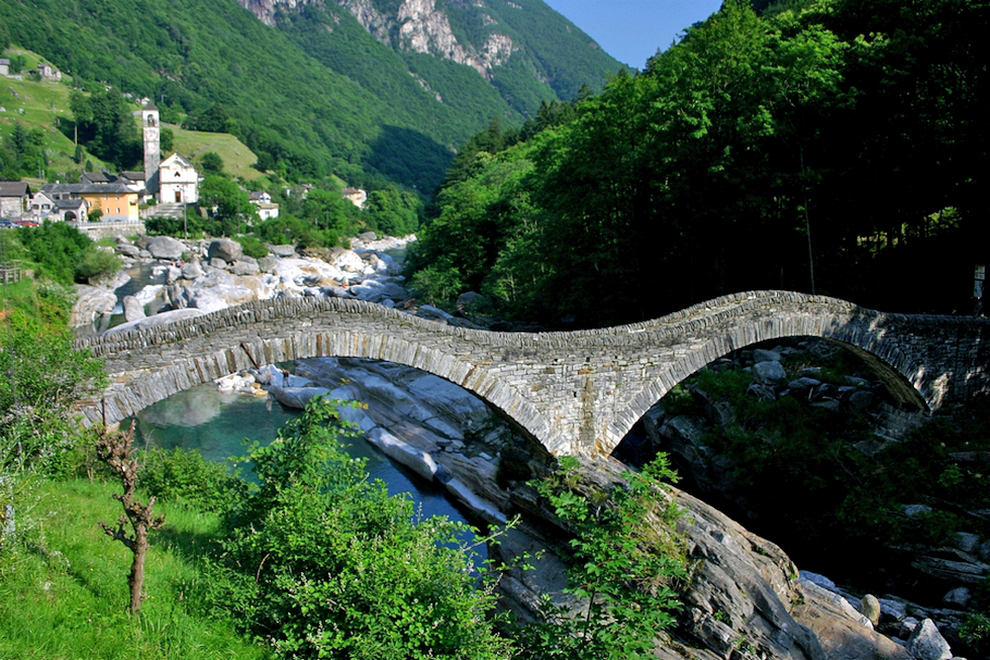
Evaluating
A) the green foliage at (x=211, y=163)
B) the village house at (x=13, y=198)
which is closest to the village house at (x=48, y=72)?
the green foliage at (x=211, y=163)

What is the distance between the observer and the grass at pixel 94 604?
6.39m

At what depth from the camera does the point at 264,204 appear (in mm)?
91375

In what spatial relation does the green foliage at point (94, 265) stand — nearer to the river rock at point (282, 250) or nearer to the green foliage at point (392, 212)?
the river rock at point (282, 250)

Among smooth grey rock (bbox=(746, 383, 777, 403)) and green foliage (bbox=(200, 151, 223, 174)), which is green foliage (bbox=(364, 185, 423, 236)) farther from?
smooth grey rock (bbox=(746, 383, 777, 403))

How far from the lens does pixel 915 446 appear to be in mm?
15344

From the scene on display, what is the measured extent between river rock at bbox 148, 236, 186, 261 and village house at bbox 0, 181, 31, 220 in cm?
1180

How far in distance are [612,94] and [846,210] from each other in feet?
26.8

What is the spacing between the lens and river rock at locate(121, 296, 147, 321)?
35406 mm

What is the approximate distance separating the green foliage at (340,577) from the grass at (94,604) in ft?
1.66

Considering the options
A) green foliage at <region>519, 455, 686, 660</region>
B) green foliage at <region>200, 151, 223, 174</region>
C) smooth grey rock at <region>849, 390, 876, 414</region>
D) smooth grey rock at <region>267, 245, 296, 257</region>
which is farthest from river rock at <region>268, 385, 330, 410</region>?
green foliage at <region>200, 151, 223, 174</region>

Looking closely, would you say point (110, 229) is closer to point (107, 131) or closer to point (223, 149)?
point (223, 149)

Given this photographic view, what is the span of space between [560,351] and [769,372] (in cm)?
845

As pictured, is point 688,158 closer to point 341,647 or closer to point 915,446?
point 915,446

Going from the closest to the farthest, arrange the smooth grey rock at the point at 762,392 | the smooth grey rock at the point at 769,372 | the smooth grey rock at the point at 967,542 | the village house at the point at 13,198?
the smooth grey rock at the point at 967,542, the smooth grey rock at the point at 762,392, the smooth grey rock at the point at 769,372, the village house at the point at 13,198
